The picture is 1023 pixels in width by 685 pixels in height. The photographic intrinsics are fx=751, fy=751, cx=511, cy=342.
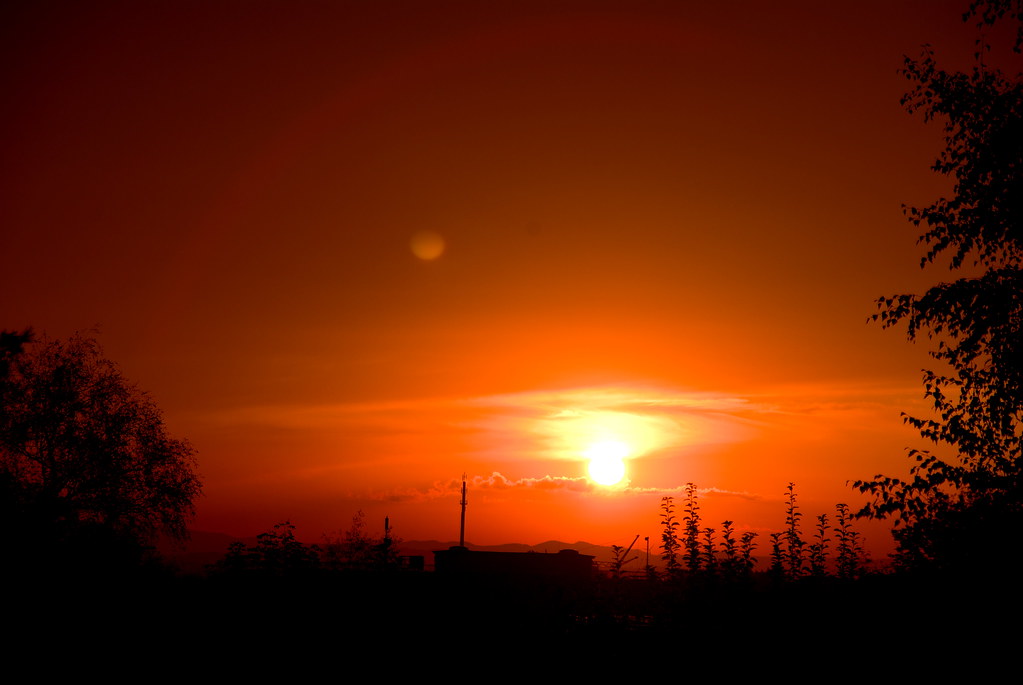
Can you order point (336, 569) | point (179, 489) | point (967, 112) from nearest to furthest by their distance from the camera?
point (336, 569) → point (967, 112) → point (179, 489)

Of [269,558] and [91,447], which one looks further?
[91,447]

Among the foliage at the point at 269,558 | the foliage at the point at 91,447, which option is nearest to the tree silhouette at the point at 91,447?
the foliage at the point at 91,447

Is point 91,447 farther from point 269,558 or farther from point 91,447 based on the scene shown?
point 269,558

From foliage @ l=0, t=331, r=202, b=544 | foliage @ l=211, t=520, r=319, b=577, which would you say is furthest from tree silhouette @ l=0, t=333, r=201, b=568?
foliage @ l=211, t=520, r=319, b=577

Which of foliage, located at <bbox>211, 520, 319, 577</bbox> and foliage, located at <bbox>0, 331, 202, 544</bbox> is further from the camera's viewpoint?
foliage, located at <bbox>0, 331, 202, 544</bbox>

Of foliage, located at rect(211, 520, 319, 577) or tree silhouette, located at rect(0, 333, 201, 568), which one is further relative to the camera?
tree silhouette, located at rect(0, 333, 201, 568)

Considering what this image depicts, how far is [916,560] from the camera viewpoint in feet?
42.1

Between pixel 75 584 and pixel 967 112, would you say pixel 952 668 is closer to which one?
pixel 967 112

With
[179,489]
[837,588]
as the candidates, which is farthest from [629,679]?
[179,489]

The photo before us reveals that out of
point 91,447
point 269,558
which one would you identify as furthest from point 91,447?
point 269,558

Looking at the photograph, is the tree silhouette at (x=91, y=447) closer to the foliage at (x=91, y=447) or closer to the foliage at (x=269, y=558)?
the foliage at (x=91, y=447)

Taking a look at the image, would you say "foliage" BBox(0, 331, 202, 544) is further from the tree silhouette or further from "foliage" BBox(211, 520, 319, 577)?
"foliage" BBox(211, 520, 319, 577)

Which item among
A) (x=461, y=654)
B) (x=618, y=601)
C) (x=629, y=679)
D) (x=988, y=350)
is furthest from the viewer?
(x=988, y=350)

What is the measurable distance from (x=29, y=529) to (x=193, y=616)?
6.29m
